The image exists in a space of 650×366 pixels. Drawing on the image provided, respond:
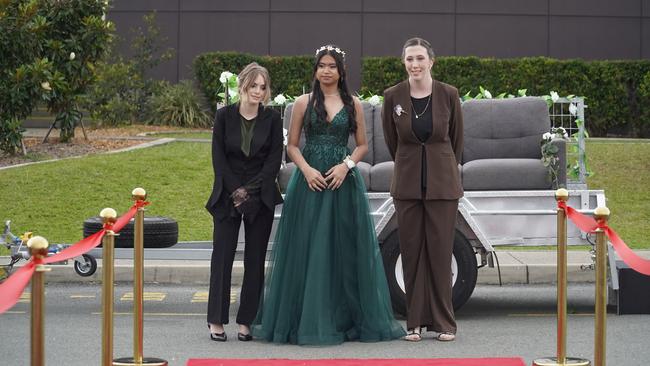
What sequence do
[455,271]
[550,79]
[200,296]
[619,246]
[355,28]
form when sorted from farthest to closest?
[355,28] < [550,79] < [200,296] < [455,271] < [619,246]

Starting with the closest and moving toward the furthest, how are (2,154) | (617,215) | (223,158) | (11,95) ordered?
(223,158)
(617,215)
(11,95)
(2,154)

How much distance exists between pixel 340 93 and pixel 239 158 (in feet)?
2.89

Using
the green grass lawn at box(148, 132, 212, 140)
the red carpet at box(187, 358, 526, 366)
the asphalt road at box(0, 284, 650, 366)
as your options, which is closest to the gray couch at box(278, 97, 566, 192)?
the asphalt road at box(0, 284, 650, 366)

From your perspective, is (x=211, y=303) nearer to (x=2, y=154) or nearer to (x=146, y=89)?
(x=2, y=154)

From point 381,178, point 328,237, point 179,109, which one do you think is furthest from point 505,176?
point 179,109

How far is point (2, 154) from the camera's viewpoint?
1934 centimetres

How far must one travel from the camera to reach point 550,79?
24891 mm

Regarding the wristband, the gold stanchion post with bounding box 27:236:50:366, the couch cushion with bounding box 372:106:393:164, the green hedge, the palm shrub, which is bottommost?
the gold stanchion post with bounding box 27:236:50:366

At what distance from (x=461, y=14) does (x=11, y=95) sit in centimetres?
1180

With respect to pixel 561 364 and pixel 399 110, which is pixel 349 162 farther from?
pixel 561 364

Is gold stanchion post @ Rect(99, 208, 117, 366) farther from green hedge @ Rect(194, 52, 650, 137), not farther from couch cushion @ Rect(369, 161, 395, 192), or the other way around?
green hedge @ Rect(194, 52, 650, 137)

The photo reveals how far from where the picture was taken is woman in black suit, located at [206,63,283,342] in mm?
9234

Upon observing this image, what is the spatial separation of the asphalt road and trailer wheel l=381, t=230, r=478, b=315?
0.93 feet

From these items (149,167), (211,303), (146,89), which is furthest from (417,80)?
(146,89)
